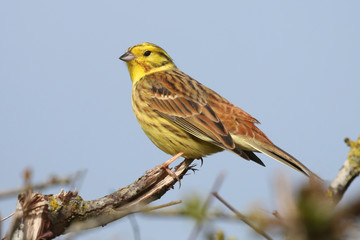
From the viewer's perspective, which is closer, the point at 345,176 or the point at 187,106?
the point at 345,176

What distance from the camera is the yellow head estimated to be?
22.9ft

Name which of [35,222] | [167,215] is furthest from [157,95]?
[167,215]

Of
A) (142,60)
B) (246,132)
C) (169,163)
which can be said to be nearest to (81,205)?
(169,163)

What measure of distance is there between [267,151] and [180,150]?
1.00 m

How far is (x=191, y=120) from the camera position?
596cm

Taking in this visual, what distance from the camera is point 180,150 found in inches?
226

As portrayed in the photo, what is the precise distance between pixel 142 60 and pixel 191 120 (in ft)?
5.05

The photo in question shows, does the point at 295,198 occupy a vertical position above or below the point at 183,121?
above

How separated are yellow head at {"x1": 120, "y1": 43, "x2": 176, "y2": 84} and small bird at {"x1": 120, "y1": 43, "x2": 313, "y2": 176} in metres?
0.01

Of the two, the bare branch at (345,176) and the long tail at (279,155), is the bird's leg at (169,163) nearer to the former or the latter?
→ the long tail at (279,155)

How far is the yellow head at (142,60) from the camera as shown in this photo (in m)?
6.98

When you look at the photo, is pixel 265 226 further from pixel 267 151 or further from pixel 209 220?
pixel 267 151

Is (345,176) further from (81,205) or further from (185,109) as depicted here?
(185,109)

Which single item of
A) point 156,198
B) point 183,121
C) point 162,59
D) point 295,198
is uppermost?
point 295,198
